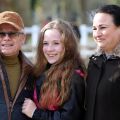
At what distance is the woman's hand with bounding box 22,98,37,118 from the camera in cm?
396

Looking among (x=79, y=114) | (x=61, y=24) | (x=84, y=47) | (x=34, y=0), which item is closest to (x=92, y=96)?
(x=79, y=114)

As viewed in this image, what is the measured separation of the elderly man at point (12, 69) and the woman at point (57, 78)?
89mm

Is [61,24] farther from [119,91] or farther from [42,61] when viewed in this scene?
[119,91]

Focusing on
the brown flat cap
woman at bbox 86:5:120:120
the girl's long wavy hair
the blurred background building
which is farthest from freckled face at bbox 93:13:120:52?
the blurred background building

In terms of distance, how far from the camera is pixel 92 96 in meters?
3.77

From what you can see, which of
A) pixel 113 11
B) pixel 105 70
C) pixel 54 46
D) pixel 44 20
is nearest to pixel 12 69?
pixel 54 46

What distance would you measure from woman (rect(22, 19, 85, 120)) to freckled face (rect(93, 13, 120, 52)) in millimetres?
312

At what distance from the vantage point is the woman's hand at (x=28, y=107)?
13.0ft

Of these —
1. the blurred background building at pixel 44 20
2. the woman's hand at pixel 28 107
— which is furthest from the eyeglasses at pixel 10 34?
the blurred background building at pixel 44 20

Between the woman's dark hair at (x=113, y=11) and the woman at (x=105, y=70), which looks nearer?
the woman at (x=105, y=70)

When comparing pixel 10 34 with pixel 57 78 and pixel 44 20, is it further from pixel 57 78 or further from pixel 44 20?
pixel 44 20

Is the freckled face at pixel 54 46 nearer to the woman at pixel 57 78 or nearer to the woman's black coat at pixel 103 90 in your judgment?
the woman at pixel 57 78

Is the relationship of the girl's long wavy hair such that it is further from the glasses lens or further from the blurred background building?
the blurred background building

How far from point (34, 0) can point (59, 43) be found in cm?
2000
